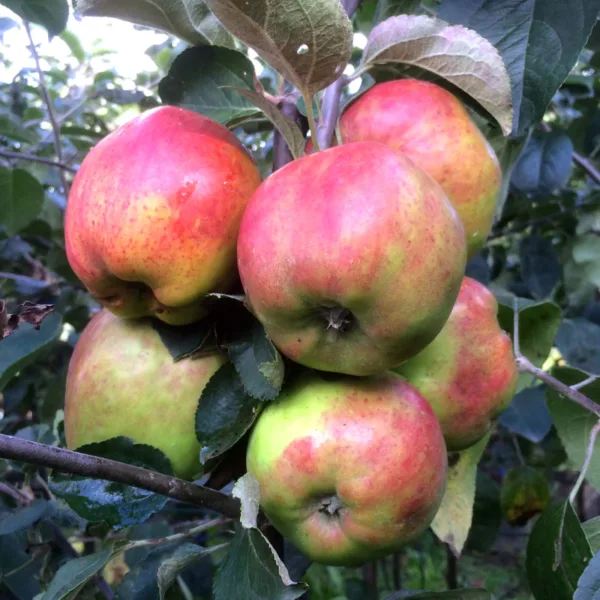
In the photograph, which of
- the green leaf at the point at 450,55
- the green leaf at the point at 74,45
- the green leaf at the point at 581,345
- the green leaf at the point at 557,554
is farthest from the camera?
the green leaf at the point at 74,45

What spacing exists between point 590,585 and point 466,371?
0.76 feet

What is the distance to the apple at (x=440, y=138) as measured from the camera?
25.1 inches

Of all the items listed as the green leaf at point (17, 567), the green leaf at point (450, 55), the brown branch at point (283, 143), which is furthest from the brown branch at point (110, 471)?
the green leaf at point (17, 567)

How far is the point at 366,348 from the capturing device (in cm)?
53

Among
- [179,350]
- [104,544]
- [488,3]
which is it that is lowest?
[104,544]

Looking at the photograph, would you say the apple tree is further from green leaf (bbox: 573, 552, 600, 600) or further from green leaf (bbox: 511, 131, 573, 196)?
green leaf (bbox: 511, 131, 573, 196)

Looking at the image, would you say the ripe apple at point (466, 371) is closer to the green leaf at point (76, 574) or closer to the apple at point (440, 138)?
the apple at point (440, 138)

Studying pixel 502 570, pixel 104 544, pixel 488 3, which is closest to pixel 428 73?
pixel 488 3

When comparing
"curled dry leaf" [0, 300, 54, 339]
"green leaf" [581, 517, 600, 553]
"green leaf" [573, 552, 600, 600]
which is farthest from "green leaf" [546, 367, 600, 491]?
"curled dry leaf" [0, 300, 54, 339]

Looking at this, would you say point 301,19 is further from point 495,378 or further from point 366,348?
point 495,378

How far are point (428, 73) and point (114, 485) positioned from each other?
0.57 meters

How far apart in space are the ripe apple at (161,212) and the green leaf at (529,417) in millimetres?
964

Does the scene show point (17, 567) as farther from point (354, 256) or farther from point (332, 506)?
point (354, 256)

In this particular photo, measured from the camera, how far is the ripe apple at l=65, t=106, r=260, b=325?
570 millimetres
